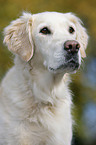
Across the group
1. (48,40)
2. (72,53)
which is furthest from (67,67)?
(48,40)

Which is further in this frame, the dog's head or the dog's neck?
the dog's neck

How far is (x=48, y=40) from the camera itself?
3883mm

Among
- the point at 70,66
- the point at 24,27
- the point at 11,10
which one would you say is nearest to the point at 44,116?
the point at 70,66

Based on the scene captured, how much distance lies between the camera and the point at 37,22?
4.12 meters

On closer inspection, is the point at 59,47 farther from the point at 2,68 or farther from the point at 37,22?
the point at 2,68

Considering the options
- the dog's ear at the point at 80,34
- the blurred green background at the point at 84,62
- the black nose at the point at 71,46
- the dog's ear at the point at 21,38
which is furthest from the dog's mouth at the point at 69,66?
the blurred green background at the point at 84,62

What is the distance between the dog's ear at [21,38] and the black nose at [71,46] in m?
0.57

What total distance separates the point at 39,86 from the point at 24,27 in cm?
82

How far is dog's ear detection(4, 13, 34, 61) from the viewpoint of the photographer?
4012mm

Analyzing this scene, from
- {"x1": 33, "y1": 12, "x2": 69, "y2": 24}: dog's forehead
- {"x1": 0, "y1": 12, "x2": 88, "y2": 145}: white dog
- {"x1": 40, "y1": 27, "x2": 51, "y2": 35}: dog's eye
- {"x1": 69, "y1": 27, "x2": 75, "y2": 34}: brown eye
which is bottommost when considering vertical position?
{"x1": 0, "y1": 12, "x2": 88, "y2": 145}: white dog

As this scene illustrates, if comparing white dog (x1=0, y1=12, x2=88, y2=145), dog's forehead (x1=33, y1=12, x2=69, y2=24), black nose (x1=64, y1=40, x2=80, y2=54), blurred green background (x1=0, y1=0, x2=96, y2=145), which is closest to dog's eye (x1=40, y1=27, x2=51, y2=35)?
white dog (x1=0, y1=12, x2=88, y2=145)

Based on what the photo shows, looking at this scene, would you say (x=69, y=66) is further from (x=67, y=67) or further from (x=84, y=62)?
(x=84, y=62)

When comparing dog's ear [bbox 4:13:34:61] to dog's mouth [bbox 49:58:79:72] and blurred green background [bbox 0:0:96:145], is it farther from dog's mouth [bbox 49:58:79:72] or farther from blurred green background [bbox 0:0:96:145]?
blurred green background [bbox 0:0:96:145]

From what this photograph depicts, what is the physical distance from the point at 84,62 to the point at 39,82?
777cm
